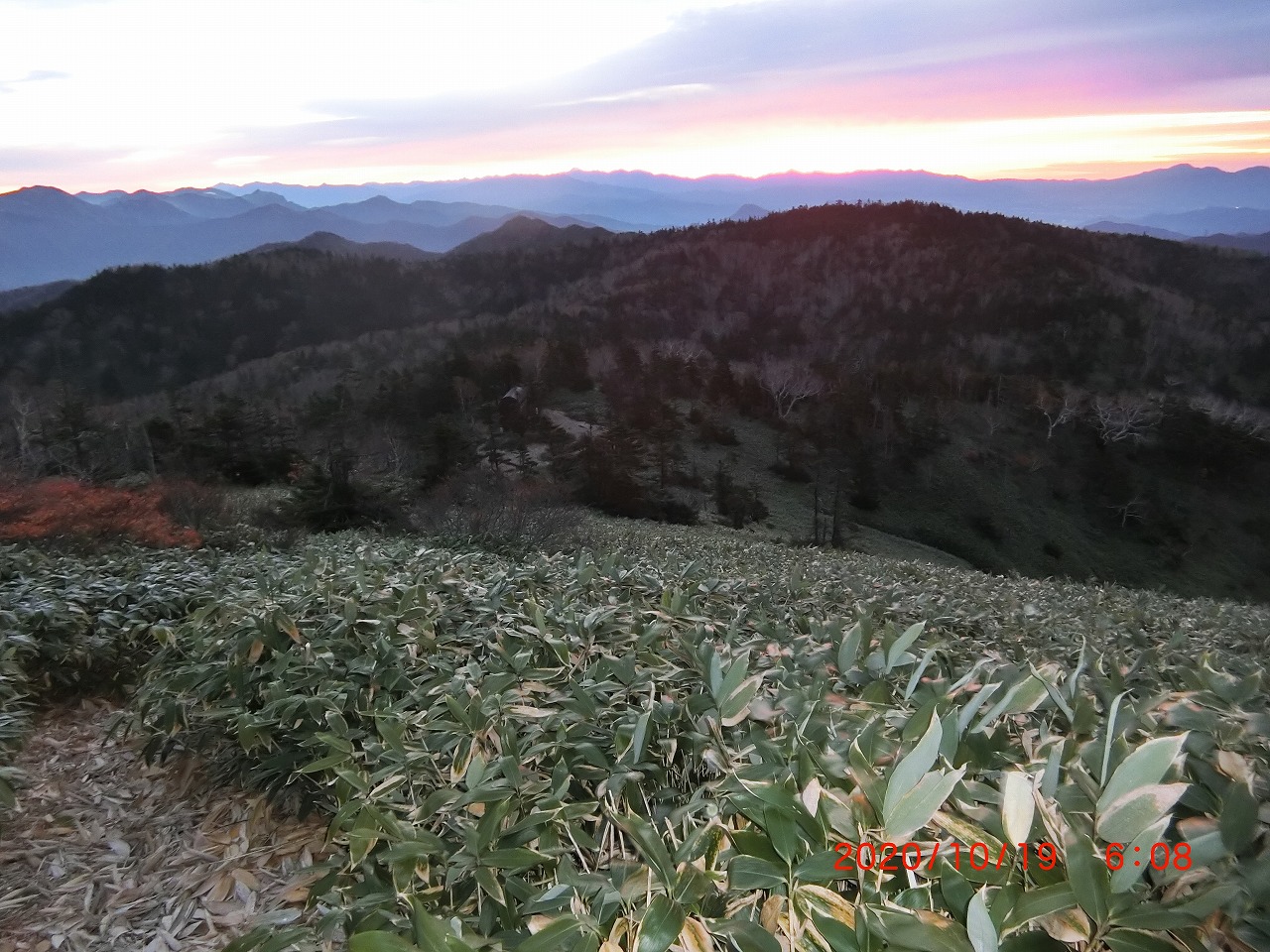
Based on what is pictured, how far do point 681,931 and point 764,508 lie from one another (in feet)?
96.1

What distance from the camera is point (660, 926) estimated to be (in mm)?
906

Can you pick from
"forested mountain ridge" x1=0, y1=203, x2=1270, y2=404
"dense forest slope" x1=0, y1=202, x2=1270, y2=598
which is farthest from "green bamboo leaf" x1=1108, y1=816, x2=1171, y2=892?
"forested mountain ridge" x1=0, y1=203, x2=1270, y2=404

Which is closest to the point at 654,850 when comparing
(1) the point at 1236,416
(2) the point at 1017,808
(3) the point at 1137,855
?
(2) the point at 1017,808

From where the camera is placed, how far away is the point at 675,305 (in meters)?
63.2

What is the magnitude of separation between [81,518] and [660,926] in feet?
31.7

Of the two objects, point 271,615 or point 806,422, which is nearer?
point 271,615

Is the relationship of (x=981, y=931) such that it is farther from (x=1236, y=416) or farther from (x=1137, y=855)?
(x=1236, y=416)

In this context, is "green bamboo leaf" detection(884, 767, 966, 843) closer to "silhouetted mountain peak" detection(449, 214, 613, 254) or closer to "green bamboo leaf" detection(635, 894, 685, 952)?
"green bamboo leaf" detection(635, 894, 685, 952)

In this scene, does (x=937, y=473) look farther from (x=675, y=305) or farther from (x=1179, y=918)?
(x=1179, y=918)

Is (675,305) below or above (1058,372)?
above

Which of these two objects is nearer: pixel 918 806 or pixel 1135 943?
pixel 1135 943

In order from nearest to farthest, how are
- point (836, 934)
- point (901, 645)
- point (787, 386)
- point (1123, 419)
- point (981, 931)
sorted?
point (981, 931), point (836, 934), point (901, 645), point (1123, 419), point (787, 386)

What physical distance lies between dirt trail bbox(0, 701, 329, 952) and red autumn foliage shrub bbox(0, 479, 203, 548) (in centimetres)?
469

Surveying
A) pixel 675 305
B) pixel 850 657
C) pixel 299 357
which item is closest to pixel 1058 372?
pixel 675 305
